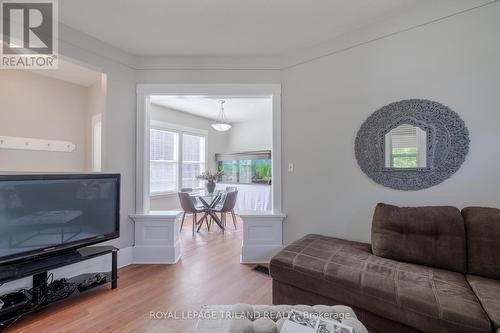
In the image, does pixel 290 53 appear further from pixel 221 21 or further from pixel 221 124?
pixel 221 124

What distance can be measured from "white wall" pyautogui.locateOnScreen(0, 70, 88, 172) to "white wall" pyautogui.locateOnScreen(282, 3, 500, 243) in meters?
3.38

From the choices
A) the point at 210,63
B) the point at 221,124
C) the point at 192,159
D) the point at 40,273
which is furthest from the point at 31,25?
the point at 192,159

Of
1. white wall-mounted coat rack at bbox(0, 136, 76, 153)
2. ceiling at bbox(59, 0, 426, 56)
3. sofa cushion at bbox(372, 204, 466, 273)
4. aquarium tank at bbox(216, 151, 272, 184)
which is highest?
ceiling at bbox(59, 0, 426, 56)

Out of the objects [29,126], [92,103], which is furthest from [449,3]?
[29,126]

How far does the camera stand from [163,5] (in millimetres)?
2010

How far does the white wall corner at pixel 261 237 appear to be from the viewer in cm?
286

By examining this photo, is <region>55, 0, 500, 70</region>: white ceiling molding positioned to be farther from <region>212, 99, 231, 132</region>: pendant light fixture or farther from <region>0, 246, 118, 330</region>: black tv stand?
<region>0, 246, 118, 330</region>: black tv stand

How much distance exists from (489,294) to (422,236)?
0.50 metres

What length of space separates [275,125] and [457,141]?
1.85 metres

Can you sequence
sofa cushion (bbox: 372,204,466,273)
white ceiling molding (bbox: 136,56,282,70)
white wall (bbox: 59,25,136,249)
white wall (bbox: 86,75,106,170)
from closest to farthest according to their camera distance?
sofa cushion (bbox: 372,204,466,273) < white wall (bbox: 59,25,136,249) < white ceiling molding (bbox: 136,56,282,70) < white wall (bbox: 86,75,106,170)

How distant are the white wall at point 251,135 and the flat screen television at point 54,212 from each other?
428 centimetres

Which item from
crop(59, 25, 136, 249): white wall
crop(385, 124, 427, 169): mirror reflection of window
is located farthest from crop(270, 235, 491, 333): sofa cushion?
crop(59, 25, 136, 249): white wall

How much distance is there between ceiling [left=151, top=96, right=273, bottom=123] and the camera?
473cm

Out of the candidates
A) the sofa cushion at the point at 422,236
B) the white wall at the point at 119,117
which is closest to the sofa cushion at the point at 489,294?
the sofa cushion at the point at 422,236
